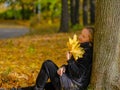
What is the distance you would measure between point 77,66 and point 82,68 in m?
0.09

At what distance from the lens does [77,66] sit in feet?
23.7

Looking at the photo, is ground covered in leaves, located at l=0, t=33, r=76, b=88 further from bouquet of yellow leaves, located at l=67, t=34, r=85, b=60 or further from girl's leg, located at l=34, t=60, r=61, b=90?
bouquet of yellow leaves, located at l=67, t=34, r=85, b=60

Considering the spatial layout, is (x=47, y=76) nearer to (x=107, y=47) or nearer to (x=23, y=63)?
(x=107, y=47)

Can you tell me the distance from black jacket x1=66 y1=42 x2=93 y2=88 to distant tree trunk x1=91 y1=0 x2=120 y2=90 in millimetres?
147

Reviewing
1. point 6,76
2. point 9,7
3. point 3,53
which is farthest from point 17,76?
point 9,7

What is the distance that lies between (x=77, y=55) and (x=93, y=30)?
529 mm

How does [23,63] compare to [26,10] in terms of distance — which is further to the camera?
[26,10]

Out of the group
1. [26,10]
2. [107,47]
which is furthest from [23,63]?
[26,10]

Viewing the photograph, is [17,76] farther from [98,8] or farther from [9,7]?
[9,7]

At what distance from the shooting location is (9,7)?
213ft

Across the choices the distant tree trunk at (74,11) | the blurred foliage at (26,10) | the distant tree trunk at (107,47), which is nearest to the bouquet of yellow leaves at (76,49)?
the distant tree trunk at (107,47)

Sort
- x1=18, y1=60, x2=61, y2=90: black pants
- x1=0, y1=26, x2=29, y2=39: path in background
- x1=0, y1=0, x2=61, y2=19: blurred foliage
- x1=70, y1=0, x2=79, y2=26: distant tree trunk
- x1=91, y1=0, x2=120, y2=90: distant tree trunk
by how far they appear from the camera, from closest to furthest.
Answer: x1=91, y1=0, x2=120, y2=90: distant tree trunk
x1=18, y1=60, x2=61, y2=90: black pants
x1=0, y1=26, x2=29, y2=39: path in background
x1=70, y1=0, x2=79, y2=26: distant tree trunk
x1=0, y1=0, x2=61, y2=19: blurred foliage

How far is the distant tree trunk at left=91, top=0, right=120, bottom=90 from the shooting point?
706 centimetres

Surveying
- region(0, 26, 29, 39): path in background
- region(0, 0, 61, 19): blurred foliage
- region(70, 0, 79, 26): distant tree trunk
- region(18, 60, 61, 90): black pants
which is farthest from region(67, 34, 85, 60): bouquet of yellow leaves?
region(0, 0, 61, 19): blurred foliage
